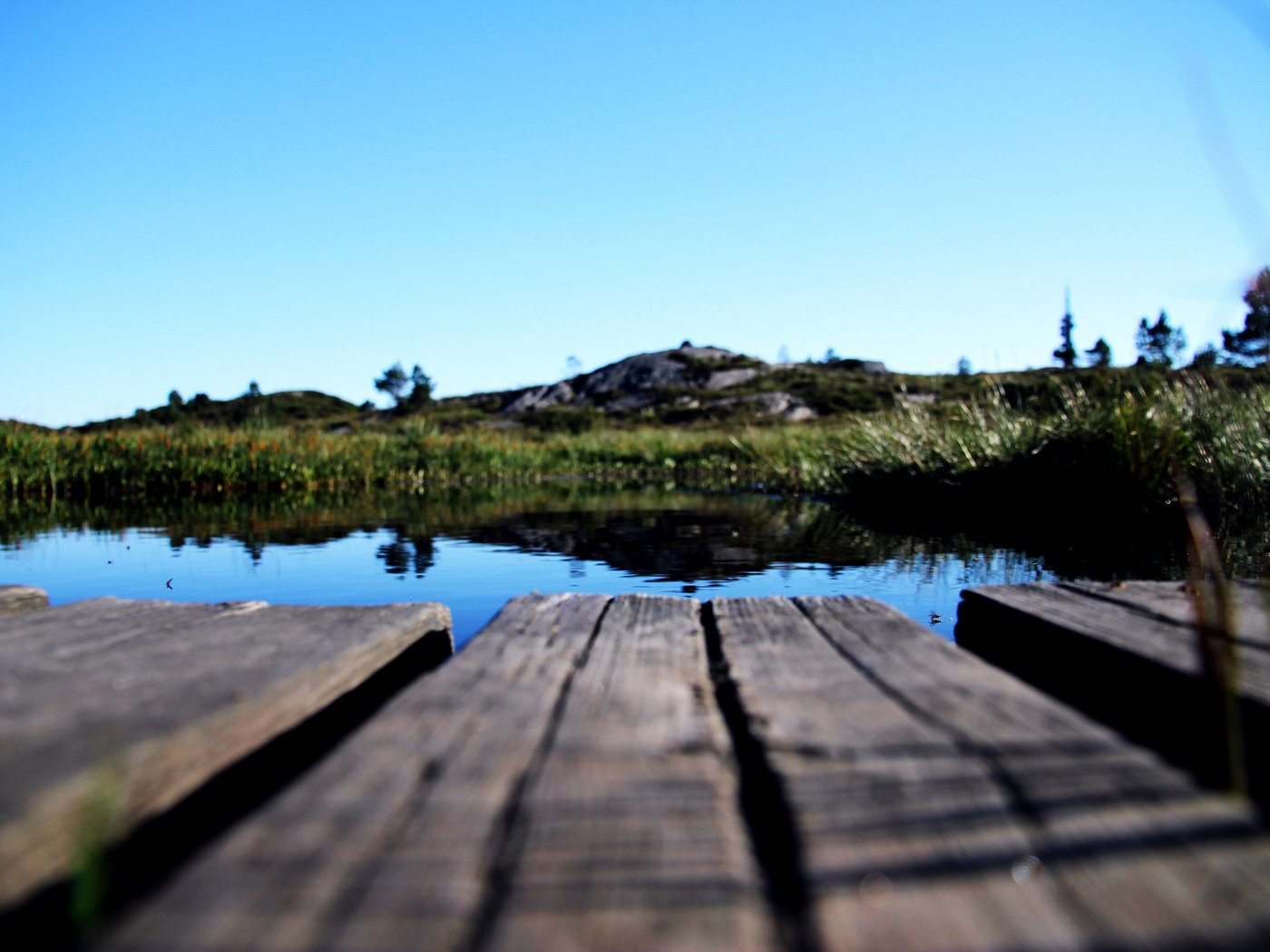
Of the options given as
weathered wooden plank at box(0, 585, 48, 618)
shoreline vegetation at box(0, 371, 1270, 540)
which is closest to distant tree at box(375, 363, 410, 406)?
shoreline vegetation at box(0, 371, 1270, 540)

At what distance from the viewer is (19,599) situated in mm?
2871

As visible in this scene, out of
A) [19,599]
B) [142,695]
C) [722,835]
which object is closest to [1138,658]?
[722,835]

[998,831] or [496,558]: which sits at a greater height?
[998,831]

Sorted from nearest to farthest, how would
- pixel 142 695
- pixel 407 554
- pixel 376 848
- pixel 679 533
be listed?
pixel 376 848, pixel 142 695, pixel 407 554, pixel 679 533

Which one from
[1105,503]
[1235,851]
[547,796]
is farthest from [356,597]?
[1105,503]

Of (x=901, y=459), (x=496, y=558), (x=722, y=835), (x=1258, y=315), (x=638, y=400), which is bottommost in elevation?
(x=496, y=558)

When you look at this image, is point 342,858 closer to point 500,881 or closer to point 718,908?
point 500,881

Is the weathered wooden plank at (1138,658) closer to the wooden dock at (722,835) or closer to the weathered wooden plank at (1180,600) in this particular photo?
the weathered wooden plank at (1180,600)

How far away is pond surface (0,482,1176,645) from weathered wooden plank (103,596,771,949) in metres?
2.61

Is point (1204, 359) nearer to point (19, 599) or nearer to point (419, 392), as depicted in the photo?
point (19, 599)

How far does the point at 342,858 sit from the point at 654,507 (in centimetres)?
1120

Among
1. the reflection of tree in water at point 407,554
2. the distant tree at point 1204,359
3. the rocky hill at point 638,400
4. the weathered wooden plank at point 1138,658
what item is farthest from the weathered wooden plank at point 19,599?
the rocky hill at point 638,400

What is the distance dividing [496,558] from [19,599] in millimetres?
4103

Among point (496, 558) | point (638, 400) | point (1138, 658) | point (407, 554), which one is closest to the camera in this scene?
point (1138, 658)
